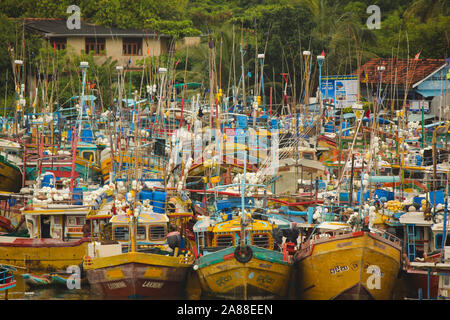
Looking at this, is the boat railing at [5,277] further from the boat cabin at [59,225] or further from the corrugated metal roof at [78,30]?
the corrugated metal roof at [78,30]

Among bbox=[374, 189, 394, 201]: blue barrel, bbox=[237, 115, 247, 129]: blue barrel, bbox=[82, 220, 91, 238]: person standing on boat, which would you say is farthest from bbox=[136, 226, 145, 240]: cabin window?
bbox=[237, 115, 247, 129]: blue barrel

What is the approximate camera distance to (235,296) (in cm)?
1850

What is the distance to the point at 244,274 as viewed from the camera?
18344mm

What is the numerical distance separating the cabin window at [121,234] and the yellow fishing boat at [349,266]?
436 centimetres

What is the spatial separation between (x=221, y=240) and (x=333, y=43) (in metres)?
28.8

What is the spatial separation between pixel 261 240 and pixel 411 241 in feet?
11.9

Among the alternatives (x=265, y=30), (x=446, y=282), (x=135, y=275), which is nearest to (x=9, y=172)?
(x=135, y=275)

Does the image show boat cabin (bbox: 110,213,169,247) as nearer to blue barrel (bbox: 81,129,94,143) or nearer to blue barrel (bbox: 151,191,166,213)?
blue barrel (bbox: 151,191,166,213)

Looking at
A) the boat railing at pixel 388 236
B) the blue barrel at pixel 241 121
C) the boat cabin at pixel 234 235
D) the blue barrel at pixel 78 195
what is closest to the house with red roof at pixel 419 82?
the blue barrel at pixel 241 121

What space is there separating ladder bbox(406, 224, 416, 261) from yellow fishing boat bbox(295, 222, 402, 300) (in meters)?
0.68

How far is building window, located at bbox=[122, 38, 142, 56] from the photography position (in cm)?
5038

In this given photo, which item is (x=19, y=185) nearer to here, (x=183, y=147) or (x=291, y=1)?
(x=183, y=147)

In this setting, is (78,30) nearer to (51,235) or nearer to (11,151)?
(11,151)

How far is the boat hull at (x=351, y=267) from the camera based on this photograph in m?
18.2
